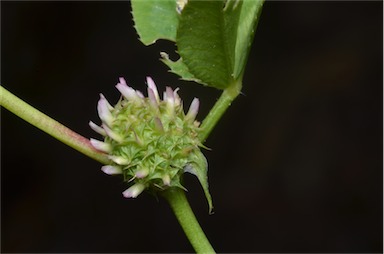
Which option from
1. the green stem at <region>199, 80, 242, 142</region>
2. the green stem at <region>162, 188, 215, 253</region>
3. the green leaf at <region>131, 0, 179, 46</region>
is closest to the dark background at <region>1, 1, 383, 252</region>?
the green leaf at <region>131, 0, 179, 46</region>

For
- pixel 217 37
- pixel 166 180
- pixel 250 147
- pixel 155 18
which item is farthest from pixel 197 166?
pixel 250 147

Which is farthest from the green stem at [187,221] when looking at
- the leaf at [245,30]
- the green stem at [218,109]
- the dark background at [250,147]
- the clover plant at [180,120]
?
the dark background at [250,147]

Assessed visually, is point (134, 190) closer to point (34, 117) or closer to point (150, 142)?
point (150, 142)

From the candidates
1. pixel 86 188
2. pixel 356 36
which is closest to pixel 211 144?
pixel 86 188

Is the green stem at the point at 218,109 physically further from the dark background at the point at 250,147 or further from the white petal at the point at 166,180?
the dark background at the point at 250,147

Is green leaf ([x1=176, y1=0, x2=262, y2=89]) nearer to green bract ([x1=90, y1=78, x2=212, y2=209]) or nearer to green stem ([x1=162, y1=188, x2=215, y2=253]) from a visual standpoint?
green bract ([x1=90, y1=78, x2=212, y2=209])

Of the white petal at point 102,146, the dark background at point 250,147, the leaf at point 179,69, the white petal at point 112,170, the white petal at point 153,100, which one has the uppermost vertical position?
the leaf at point 179,69
